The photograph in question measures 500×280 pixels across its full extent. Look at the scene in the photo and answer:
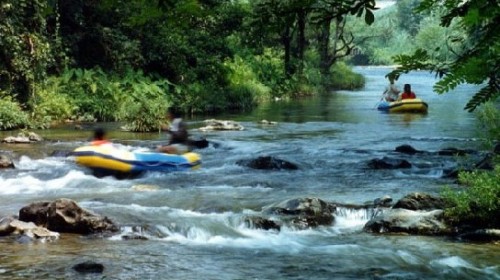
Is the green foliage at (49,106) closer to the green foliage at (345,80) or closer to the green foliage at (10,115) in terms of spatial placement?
the green foliage at (10,115)

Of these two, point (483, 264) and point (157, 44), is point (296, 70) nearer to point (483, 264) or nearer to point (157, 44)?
point (157, 44)

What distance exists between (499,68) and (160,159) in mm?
11891

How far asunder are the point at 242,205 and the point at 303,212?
1.21 m

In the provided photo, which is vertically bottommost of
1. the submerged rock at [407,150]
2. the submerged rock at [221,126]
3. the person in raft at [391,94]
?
the submerged rock at [407,150]

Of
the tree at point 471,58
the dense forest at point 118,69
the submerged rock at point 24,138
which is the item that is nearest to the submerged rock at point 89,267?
the dense forest at point 118,69

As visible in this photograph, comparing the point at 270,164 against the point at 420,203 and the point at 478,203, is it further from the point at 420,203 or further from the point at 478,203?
the point at 478,203

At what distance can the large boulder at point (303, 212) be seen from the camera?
9078 mm

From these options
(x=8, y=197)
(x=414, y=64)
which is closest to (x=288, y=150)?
(x=8, y=197)

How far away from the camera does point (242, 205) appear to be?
10172 mm

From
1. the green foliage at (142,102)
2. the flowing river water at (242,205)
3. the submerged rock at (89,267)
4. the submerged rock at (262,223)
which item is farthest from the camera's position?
the green foliage at (142,102)

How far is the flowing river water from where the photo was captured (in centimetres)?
691

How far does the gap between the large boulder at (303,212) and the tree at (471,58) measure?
7.31m

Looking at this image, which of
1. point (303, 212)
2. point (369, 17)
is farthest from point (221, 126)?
point (369, 17)

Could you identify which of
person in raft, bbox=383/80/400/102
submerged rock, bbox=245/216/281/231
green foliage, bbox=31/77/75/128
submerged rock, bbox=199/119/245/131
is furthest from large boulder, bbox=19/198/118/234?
person in raft, bbox=383/80/400/102
